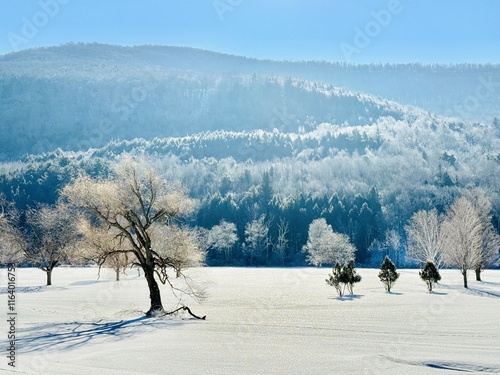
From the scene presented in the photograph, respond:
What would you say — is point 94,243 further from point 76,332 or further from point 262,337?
point 262,337

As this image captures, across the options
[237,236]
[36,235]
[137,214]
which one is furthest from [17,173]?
[137,214]

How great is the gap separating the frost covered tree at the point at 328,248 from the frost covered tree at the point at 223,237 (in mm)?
18477

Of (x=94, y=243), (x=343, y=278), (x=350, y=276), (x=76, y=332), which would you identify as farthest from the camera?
(x=350, y=276)

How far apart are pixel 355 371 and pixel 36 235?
150ft

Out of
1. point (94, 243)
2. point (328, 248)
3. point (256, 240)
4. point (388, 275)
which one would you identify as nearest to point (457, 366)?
point (94, 243)

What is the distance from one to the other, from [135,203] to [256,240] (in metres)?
84.8

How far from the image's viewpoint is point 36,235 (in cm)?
5031

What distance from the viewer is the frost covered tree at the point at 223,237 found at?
351ft

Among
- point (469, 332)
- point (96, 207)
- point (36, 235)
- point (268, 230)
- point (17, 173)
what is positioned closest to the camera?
point (469, 332)

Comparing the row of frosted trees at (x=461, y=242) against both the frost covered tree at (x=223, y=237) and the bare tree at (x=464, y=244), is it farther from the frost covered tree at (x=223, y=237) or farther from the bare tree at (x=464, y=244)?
the frost covered tree at (x=223, y=237)

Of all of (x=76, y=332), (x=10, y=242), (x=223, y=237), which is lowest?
(x=76, y=332)

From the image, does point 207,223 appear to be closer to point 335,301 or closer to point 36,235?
point 36,235

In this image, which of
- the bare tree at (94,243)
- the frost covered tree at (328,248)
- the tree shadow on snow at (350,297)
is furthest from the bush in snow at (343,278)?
the frost covered tree at (328,248)

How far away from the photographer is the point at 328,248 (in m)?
90.0
